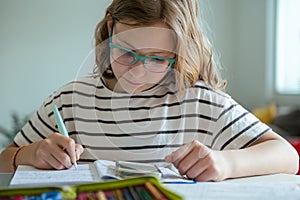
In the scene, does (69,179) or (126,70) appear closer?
(69,179)

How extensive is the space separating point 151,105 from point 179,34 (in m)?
0.16

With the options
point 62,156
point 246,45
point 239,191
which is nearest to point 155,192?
point 239,191

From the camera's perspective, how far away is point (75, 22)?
3.22 meters

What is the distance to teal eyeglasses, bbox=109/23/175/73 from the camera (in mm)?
823

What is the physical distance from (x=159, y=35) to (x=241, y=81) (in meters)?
3.26

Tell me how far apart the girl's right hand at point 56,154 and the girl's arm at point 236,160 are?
14 centimetres

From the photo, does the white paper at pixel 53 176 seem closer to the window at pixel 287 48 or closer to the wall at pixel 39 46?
the wall at pixel 39 46

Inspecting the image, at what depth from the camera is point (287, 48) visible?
12.2 feet

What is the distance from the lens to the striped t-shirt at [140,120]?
93 centimetres

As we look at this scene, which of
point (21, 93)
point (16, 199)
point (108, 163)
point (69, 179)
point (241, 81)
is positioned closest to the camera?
point (16, 199)

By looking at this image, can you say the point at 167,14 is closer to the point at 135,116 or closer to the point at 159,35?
the point at 159,35

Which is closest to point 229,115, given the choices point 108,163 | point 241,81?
point 108,163

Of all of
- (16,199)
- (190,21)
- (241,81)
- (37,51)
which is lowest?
(241,81)

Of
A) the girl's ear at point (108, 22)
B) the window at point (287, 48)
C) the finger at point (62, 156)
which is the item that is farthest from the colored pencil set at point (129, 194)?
the window at point (287, 48)
